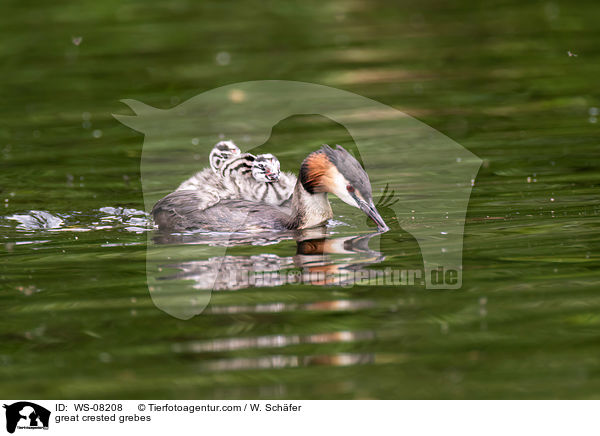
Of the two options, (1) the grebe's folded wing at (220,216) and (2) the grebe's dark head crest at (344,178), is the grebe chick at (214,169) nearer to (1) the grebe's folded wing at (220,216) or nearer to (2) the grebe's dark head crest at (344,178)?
(1) the grebe's folded wing at (220,216)

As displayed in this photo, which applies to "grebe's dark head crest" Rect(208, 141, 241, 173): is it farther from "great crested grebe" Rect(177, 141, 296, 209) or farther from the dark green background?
the dark green background

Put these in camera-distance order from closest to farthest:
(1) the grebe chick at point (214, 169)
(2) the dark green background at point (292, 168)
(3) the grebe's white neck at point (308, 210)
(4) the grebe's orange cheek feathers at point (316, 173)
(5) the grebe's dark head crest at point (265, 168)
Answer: (2) the dark green background at point (292, 168) < (4) the grebe's orange cheek feathers at point (316, 173) < (3) the grebe's white neck at point (308, 210) < (5) the grebe's dark head crest at point (265, 168) < (1) the grebe chick at point (214, 169)

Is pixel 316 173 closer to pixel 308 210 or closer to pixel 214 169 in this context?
pixel 308 210

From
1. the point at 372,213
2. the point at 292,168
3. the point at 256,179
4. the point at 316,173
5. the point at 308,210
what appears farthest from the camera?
the point at 292,168

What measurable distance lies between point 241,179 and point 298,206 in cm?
67

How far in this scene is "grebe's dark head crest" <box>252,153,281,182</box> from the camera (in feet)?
26.3

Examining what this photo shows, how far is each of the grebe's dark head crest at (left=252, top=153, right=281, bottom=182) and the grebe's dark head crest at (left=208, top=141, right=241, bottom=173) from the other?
0.36 meters

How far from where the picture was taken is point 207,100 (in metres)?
12.0

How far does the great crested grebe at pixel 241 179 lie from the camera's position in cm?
805

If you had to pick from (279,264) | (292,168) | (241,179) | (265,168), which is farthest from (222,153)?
(279,264)

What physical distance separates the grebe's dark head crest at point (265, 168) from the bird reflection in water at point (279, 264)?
0.74 metres

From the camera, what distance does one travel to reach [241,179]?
27.0ft

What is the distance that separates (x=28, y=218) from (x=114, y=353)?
10.8 feet

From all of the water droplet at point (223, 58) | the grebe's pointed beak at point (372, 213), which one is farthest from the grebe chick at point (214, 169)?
the water droplet at point (223, 58)
